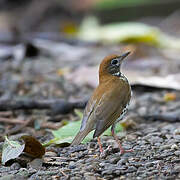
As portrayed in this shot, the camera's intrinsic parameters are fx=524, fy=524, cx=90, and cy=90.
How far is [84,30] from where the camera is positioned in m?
13.1

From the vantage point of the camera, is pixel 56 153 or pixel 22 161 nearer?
pixel 22 161

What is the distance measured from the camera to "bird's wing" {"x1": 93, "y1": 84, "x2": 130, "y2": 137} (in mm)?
4594

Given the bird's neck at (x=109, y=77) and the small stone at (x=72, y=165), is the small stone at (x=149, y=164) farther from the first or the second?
the bird's neck at (x=109, y=77)

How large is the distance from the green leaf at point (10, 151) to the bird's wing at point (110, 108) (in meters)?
0.68

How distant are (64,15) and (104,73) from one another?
12.2 metres

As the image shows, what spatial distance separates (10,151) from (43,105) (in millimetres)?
1768

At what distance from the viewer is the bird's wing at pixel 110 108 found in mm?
4594

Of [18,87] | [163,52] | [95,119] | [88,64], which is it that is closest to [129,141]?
[95,119]

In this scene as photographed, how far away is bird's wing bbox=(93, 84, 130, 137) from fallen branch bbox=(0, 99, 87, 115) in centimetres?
139

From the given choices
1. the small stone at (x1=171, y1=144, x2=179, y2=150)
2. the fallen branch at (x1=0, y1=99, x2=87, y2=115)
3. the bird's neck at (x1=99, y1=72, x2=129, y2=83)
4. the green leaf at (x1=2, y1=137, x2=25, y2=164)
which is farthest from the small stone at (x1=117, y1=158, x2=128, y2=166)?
the fallen branch at (x1=0, y1=99, x2=87, y2=115)

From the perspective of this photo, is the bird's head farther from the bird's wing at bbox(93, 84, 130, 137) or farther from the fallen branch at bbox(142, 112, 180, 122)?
the fallen branch at bbox(142, 112, 180, 122)

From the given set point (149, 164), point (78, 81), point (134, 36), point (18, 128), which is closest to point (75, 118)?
point (18, 128)

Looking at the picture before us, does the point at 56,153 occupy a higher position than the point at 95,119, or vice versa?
the point at 95,119

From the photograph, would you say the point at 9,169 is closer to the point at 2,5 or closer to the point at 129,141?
the point at 129,141
